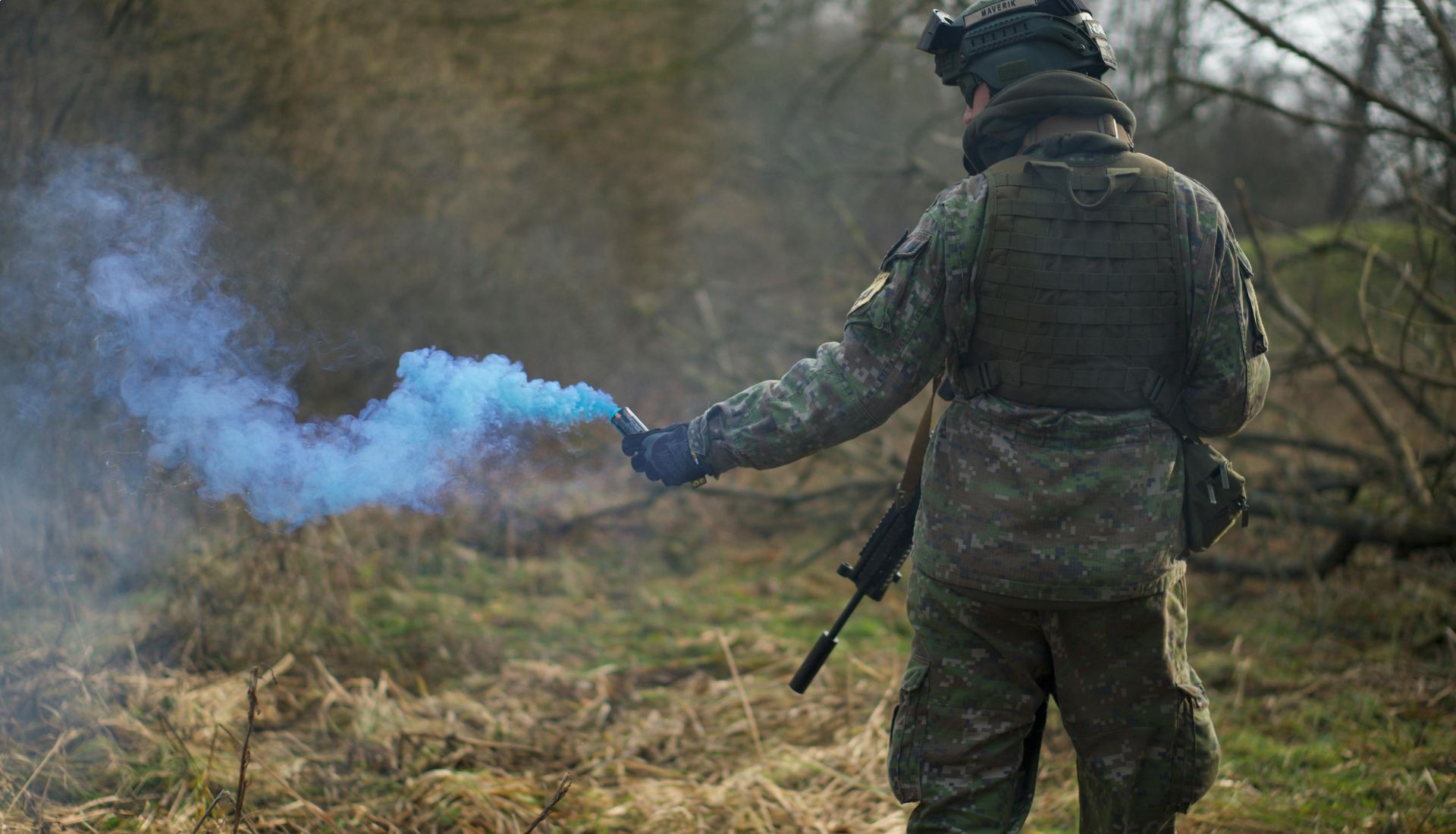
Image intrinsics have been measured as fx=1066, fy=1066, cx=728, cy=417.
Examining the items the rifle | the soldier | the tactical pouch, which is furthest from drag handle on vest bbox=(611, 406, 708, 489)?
the tactical pouch

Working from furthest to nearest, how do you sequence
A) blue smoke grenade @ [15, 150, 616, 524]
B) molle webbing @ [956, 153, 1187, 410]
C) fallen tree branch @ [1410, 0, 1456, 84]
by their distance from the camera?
1. fallen tree branch @ [1410, 0, 1456, 84]
2. blue smoke grenade @ [15, 150, 616, 524]
3. molle webbing @ [956, 153, 1187, 410]

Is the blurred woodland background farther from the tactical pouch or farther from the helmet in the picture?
the helmet

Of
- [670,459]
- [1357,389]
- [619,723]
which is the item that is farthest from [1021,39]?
[1357,389]

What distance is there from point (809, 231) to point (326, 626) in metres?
11.1

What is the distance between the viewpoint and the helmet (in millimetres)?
2482

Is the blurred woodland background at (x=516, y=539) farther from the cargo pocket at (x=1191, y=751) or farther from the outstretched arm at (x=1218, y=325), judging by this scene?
the outstretched arm at (x=1218, y=325)

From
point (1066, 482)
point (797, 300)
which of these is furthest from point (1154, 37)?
point (1066, 482)

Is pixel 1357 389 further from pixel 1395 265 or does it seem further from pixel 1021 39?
pixel 1021 39

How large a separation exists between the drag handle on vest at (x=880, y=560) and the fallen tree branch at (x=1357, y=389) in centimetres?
318

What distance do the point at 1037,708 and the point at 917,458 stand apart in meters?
0.67

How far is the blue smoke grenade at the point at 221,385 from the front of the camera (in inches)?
120

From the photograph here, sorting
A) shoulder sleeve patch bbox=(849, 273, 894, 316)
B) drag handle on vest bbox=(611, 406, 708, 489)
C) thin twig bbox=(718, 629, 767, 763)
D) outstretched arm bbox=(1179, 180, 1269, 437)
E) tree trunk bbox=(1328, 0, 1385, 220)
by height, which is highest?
tree trunk bbox=(1328, 0, 1385, 220)

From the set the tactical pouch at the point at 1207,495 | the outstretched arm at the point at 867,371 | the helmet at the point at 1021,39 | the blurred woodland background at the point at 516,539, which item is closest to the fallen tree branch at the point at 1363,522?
the blurred woodland background at the point at 516,539

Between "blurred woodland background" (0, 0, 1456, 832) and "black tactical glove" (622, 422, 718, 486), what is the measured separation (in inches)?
32.3
